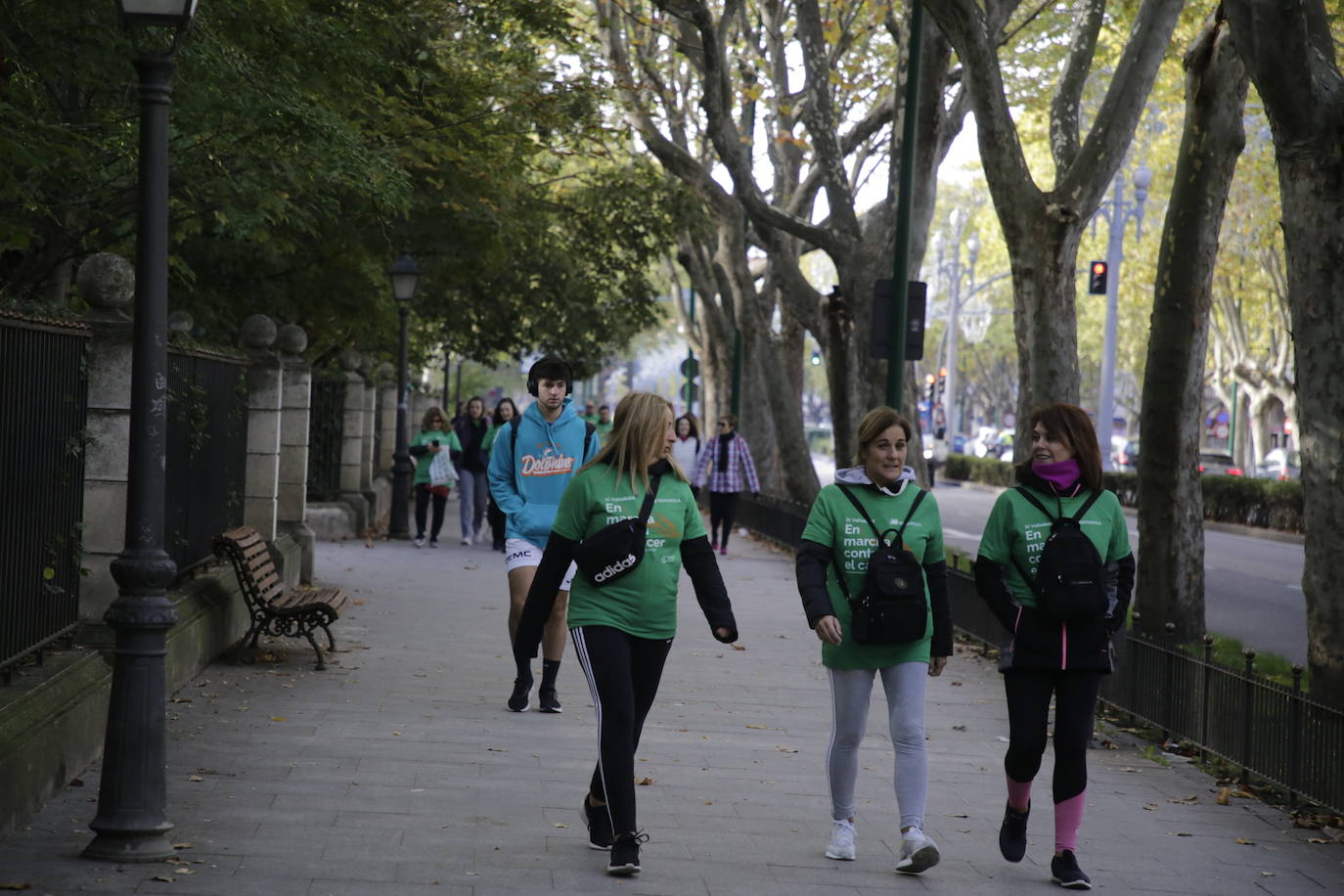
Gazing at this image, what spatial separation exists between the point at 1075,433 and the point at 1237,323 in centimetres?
4602

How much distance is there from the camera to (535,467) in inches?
358

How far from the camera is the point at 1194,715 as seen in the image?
355 inches

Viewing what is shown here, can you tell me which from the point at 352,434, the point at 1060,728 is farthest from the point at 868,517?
the point at 352,434

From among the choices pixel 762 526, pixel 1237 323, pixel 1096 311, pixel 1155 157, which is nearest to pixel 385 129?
pixel 762 526

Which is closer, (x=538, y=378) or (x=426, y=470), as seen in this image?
(x=538, y=378)

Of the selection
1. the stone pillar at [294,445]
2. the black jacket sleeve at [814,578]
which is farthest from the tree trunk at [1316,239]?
the stone pillar at [294,445]

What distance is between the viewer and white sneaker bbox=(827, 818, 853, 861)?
6.36m

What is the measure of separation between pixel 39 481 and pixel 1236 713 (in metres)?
5.70

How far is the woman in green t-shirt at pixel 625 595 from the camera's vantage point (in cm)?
594

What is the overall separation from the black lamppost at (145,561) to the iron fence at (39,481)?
3.32 feet

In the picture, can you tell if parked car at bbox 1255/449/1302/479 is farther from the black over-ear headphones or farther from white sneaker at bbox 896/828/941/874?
white sneaker at bbox 896/828/941/874

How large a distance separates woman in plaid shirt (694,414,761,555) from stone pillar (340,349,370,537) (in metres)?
5.00

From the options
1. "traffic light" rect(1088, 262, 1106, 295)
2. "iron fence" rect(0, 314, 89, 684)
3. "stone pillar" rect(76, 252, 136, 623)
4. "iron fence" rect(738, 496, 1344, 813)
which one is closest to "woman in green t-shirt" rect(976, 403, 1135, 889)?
"iron fence" rect(738, 496, 1344, 813)

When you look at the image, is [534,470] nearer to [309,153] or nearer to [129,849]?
[309,153]
